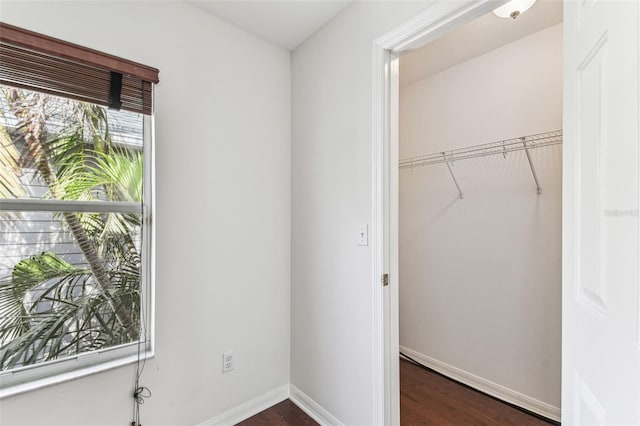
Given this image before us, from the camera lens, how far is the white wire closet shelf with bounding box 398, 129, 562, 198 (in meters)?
1.92

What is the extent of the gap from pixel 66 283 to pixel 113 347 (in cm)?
36

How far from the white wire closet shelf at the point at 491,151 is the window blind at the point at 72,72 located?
204cm

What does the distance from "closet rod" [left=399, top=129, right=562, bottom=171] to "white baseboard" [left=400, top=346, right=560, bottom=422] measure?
1.47 metres

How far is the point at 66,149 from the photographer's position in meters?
1.30

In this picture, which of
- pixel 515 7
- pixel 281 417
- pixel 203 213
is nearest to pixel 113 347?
pixel 203 213

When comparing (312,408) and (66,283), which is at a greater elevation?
(66,283)

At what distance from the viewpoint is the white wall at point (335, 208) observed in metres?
1.57

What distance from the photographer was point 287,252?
2100mm

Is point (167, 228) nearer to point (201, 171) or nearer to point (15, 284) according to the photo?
point (201, 171)

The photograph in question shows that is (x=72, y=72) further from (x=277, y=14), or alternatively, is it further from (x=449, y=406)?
(x=449, y=406)

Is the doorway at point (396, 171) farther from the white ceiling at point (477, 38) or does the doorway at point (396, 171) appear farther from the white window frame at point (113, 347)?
the white window frame at point (113, 347)
